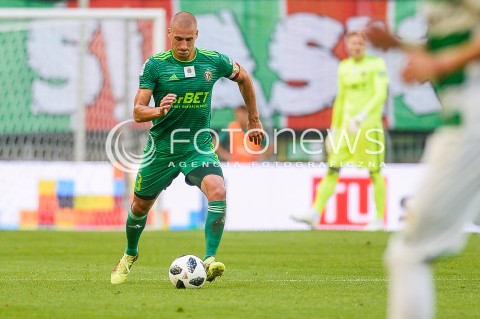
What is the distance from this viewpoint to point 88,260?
41.9ft

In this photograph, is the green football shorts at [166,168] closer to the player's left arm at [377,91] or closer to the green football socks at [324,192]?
the green football socks at [324,192]

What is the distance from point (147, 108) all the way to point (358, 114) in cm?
750

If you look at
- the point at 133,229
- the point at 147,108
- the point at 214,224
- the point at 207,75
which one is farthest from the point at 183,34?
the point at 133,229

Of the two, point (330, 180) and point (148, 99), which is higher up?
point (148, 99)

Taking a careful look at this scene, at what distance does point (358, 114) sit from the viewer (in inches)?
653

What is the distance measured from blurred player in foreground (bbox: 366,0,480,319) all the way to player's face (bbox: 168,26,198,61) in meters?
4.36

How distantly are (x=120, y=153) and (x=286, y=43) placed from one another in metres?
5.32

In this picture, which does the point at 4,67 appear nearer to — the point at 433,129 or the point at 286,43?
the point at 286,43

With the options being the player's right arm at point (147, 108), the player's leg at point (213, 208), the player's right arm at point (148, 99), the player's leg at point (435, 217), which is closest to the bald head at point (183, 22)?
the player's right arm at point (148, 99)

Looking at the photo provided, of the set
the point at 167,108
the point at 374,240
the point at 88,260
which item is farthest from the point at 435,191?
the point at 374,240

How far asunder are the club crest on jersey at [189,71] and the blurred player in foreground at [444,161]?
14.9 ft

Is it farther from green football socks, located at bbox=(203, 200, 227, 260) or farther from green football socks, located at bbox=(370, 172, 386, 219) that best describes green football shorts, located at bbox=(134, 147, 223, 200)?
green football socks, located at bbox=(370, 172, 386, 219)

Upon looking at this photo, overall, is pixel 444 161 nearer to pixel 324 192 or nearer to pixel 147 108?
pixel 147 108

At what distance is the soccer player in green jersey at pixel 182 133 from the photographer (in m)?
9.89
